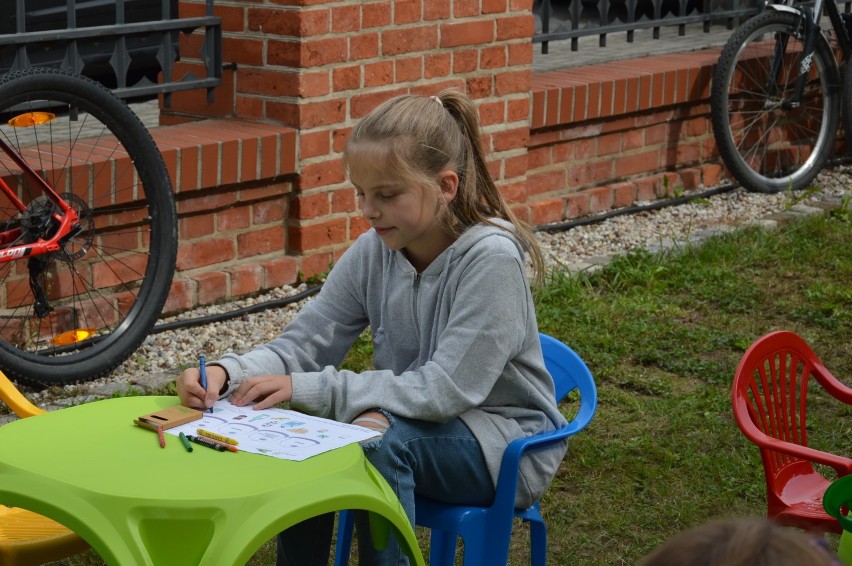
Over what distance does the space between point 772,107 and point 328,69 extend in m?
2.92

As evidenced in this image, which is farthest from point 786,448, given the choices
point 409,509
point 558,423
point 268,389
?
point 268,389

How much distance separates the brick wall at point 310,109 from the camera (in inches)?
193

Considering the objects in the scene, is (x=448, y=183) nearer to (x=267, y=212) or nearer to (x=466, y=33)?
(x=267, y=212)

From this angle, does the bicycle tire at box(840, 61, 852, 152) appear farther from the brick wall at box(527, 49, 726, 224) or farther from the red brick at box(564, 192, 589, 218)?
the red brick at box(564, 192, 589, 218)

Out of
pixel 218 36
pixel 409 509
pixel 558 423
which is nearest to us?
pixel 409 509

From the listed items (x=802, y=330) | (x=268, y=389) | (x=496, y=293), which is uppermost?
(x=496, y=293)

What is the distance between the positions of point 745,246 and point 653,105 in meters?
1.09

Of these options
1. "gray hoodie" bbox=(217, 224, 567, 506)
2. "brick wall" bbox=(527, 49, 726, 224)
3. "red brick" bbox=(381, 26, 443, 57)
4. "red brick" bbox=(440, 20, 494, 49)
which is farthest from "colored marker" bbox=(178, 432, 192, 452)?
"brick wall" bbox=(527, 49, 726, 224)

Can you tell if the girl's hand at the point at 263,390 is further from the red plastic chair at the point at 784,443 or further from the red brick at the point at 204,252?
the red brick at the point at 204,252

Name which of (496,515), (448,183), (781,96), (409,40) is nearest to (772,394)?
(496,515)

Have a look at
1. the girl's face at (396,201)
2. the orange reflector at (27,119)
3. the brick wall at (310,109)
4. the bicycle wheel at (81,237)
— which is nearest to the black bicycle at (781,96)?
the brick wall at (310,109)

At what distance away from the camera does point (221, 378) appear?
253 cm

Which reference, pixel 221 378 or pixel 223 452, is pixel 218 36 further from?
pixel 223 452

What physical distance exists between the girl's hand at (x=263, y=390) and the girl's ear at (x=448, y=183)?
19.1 inches
